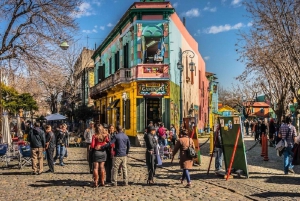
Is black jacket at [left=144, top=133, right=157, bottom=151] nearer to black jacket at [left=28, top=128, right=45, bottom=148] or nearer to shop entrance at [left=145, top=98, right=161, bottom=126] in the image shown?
black jacket at [left=28, top=128, right=45, bottom=148]

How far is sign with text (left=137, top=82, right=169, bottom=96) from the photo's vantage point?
2638 cm

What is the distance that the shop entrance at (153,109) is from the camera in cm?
2694

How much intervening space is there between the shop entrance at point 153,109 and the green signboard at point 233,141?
47.0 ft

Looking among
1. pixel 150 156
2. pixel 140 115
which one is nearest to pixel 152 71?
pixel 140 115

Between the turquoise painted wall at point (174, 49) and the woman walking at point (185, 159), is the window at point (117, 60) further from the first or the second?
the woman walking at point (185, 159)

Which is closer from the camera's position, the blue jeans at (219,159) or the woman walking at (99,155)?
the woman walking at (99,155)

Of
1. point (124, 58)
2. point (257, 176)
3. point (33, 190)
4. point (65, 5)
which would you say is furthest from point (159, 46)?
point (33, 190)

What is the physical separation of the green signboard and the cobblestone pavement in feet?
1.72

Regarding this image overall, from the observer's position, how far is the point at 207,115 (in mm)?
50156

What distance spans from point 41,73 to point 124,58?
12.6 metres

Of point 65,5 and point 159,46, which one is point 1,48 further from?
point 159,46

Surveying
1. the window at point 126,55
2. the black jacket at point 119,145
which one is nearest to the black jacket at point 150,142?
the black jacket at point 119,145

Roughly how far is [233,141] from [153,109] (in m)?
15.1

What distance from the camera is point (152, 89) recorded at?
26.4m
